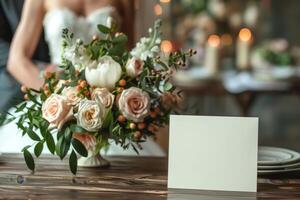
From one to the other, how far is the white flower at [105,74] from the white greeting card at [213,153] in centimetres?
27

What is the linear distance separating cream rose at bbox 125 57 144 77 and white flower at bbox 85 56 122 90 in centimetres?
3

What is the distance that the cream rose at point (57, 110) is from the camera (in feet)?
5.68

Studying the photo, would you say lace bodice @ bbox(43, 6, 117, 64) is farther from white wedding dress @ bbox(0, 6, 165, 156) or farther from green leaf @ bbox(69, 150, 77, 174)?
green leaf @ bbox(69, 150, 77, 174)

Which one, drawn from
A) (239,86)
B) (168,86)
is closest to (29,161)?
(168,86)

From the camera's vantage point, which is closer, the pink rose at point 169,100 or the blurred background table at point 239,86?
the pink rose at point 169,100

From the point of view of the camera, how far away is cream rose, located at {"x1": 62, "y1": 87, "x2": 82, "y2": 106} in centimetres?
178

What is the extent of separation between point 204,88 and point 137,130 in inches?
167

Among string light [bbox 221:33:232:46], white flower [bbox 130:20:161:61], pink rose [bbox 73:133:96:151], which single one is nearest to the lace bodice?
white flower [bbox 130:20:161:61]

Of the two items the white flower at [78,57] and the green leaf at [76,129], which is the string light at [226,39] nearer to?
the white flower at [78,57]

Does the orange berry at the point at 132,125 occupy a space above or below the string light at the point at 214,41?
below

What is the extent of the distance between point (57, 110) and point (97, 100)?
0.37ft

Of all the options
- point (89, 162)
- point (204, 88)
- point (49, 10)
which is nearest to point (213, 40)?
point (204, 88)

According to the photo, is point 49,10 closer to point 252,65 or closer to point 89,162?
point 89,162

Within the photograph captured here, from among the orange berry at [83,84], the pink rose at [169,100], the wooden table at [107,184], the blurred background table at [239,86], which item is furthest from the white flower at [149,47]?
the blurred background table at [239,86]
